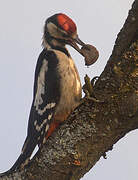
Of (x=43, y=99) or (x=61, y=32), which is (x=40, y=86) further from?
(x=61, y=32)

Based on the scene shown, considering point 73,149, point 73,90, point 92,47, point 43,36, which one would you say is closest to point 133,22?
point 92,47

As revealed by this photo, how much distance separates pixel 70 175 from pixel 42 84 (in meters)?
0.79

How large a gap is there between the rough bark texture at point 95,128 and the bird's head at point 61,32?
2.64 ft

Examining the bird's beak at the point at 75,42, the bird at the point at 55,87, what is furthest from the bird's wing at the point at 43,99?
the bird's beak at the point at 75,42

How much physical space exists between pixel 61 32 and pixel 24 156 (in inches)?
38.8

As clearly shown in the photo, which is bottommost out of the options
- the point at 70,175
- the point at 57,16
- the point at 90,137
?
the point at 70,175

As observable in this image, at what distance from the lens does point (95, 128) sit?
1.35 meters

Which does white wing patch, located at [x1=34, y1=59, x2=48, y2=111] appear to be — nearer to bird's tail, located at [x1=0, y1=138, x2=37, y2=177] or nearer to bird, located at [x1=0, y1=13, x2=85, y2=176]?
bird, located at [x1=0, y1=13, x2=85, y2=176]

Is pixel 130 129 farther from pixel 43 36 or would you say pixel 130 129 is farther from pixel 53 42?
pixel 43 36

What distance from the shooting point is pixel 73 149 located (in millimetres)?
1356

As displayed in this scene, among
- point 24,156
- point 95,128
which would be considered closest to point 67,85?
point 24,156

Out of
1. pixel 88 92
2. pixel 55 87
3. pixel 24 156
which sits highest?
pixel 88 92

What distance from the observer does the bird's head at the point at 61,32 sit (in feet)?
7.26

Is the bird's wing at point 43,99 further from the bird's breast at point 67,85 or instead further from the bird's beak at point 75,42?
the bird's beak at point 75,42
